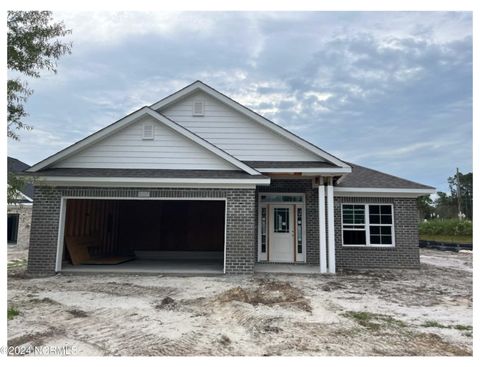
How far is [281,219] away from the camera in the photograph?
1284 centimetres

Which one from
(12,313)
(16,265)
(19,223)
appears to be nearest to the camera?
(12,313)

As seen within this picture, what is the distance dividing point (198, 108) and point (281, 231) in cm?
588

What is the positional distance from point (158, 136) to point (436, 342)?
930cm

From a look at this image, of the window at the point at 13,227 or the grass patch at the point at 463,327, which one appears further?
the window at the point at 13,227

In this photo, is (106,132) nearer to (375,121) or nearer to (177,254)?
(177,254)

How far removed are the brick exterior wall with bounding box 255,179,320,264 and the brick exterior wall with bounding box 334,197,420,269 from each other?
861 mm

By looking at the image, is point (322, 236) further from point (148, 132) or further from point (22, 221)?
point (22, 221)

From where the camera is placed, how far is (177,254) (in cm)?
1521

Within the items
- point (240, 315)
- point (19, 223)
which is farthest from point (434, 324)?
point (19, 223)

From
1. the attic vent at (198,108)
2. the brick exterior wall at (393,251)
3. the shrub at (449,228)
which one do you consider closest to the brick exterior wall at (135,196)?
the attic vent at (198,108)

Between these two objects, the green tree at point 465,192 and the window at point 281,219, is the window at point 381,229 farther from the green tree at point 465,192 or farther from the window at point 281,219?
the green tree at point 465,192

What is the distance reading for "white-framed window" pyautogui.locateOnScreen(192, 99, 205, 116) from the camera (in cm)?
1300

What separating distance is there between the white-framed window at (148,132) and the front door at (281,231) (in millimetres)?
5246

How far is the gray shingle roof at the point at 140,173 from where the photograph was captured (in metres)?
10.3
